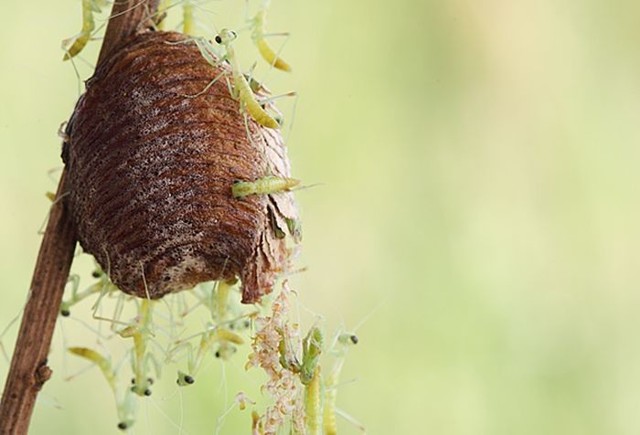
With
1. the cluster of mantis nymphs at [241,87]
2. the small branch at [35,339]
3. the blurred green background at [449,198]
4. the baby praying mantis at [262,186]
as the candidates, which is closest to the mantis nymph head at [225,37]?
the cluster of mantis nymphs at [241,87]

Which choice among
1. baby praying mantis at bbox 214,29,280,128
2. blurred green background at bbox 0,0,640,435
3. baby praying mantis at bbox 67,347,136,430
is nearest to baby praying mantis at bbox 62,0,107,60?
baby praying mantis at bbox 214,29,280,128

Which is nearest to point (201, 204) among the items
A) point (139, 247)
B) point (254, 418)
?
point (139, 247)

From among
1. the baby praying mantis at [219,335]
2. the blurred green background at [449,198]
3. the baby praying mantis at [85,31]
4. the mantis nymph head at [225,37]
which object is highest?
the blurred green background at [449,198]

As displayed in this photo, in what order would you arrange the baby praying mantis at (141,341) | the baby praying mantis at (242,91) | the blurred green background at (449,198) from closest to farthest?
1. the baby praying mantis at (242,91)
2. the baby praying mantis at (141,341)
3. the blurred green background at (449,198)

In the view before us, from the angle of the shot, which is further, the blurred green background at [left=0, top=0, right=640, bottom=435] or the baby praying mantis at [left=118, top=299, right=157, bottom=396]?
the blurred green background at [left=0, top=0, right=640, bottom=435]

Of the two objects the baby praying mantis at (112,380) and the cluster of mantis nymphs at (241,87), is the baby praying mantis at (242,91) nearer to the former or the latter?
the cluster of mantis nymphs at (241,87)

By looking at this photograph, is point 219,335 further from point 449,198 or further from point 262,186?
point 449,198

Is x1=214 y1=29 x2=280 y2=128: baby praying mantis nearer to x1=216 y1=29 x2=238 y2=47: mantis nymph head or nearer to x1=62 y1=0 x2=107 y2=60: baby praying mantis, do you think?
x1=216 y1=29 x2=238 y2=47: mantis nymph head
